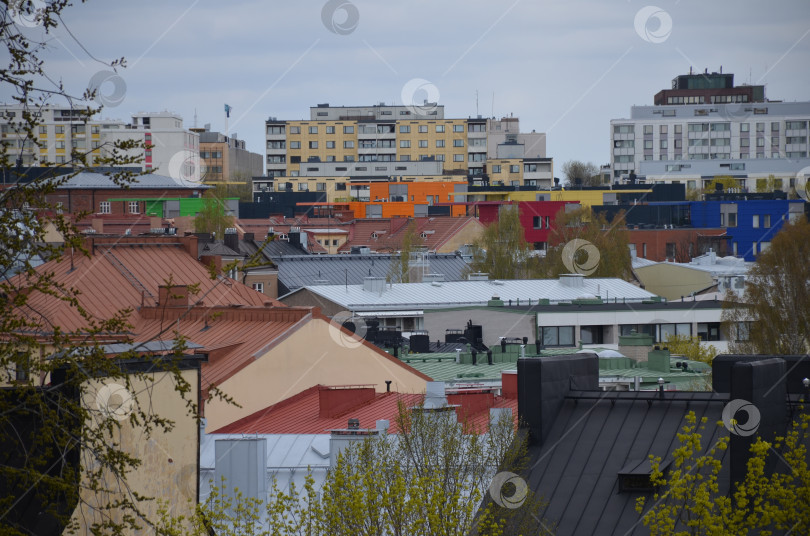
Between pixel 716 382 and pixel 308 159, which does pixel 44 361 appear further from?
pixel 308 159

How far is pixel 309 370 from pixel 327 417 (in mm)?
3344

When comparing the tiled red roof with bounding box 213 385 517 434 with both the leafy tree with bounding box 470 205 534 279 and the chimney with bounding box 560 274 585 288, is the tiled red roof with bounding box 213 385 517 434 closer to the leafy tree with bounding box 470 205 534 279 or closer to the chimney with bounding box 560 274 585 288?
A: the chimney with bounding box 560 274 585 288

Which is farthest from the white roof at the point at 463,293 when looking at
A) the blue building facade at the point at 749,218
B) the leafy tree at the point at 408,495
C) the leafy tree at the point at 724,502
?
the leafy tree at the point at 724,502

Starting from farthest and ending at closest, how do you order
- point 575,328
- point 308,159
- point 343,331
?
point 308,159, point 575,328, point 343,331

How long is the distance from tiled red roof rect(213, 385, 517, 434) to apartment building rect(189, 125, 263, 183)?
119549 millimetres

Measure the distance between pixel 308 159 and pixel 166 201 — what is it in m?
45.0

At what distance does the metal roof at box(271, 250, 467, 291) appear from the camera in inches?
2264

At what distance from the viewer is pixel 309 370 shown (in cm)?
2519

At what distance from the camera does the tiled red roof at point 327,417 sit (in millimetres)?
20766

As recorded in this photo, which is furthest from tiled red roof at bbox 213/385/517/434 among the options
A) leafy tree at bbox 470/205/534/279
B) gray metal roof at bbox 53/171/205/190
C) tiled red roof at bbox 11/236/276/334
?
gray metal roof at bbox 53/171/205/190

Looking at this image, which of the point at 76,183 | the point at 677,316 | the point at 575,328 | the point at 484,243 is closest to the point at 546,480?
the point at 575,328

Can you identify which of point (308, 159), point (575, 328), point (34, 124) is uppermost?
point (308, 159)

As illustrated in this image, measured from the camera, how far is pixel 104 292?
3186cm

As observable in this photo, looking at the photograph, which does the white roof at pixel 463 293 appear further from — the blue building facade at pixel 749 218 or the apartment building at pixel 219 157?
the apartment building at pixel 219 157
